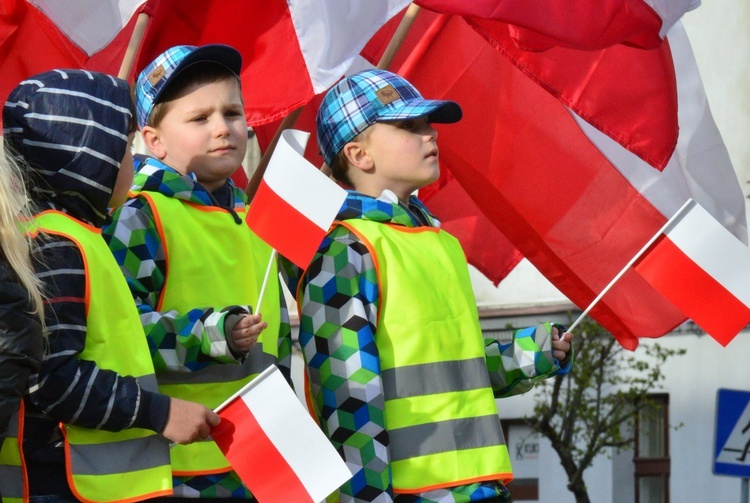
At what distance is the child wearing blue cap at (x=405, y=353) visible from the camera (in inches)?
154

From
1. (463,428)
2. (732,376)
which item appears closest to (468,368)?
(463,428)

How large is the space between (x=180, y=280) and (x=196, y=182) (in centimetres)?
31

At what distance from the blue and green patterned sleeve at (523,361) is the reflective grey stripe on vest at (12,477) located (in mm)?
1619

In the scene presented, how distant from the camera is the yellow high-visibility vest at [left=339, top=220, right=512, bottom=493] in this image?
3920 millimetres

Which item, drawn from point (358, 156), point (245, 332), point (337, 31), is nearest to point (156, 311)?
point (245, 332)

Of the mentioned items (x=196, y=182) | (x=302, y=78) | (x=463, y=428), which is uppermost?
(x=302, y=78)

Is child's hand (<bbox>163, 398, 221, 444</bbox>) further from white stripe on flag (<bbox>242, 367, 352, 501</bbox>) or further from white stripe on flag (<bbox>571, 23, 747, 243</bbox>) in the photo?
white stripe on flag (<bbox>571, 23, 747, 243</bbox>)

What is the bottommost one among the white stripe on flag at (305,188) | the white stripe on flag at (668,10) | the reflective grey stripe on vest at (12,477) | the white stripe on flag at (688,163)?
the reflective grey stripe on vest at (12,477)

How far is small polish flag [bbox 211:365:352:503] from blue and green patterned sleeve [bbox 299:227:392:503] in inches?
17.3

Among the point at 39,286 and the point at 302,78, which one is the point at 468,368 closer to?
the point at 39,286

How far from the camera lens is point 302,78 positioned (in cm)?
588

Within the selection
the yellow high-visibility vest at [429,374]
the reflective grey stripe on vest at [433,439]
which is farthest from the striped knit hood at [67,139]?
the reflective grey stripe on vest at [433,439]

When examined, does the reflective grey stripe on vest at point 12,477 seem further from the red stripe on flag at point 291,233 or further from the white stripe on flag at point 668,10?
the white stripe on flag at point 668,10

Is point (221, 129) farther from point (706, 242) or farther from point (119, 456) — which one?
point (706, 242)
